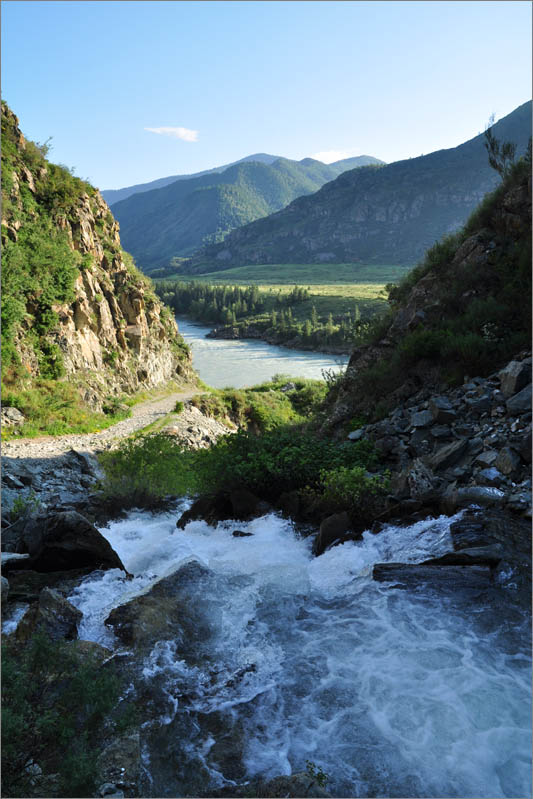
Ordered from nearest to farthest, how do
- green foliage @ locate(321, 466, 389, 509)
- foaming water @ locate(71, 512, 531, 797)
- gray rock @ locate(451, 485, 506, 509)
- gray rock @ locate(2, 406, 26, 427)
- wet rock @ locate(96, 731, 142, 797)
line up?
1. wet rock @ locate(96, 731, 142, 797)
2. foaming water @ locate(71, 512, 531, 797)
3. gray rock @ locate(451, 485, 506, 509)
4. green foliage @ locate(321, 466, 389, 509)
5. gray rock @ locate(2, 406, 26, 427)

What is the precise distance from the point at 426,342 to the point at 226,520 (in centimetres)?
691

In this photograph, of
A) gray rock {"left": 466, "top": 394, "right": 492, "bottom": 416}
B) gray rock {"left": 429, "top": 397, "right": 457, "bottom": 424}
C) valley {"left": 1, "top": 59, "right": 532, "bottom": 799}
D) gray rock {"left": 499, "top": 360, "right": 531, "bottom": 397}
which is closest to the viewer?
valley {"left": 1, "top": 59, "right": 532, "bottom": 799}

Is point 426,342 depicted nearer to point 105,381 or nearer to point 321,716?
point 321,716

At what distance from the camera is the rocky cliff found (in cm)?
2631

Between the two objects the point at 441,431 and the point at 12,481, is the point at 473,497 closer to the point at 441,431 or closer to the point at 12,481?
the point at 441,431

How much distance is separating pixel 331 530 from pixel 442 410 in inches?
155

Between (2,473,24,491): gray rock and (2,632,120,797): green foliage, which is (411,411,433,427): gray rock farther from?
(2,473,24,491): gray rock

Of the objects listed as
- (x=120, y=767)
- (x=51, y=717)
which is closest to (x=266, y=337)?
(x=120, y=767)

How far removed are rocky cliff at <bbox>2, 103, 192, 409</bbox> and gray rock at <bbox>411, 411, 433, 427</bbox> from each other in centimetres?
2073

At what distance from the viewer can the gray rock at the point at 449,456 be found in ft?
29.5

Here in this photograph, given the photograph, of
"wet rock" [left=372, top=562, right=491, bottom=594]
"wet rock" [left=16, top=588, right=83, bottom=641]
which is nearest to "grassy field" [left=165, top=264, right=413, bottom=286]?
"wet rock" [left=372, top=562, right=491, bottom=594]

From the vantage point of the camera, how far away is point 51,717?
3.72 meters

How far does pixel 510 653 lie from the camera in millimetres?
5438

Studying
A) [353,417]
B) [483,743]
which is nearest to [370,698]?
[483,743]
